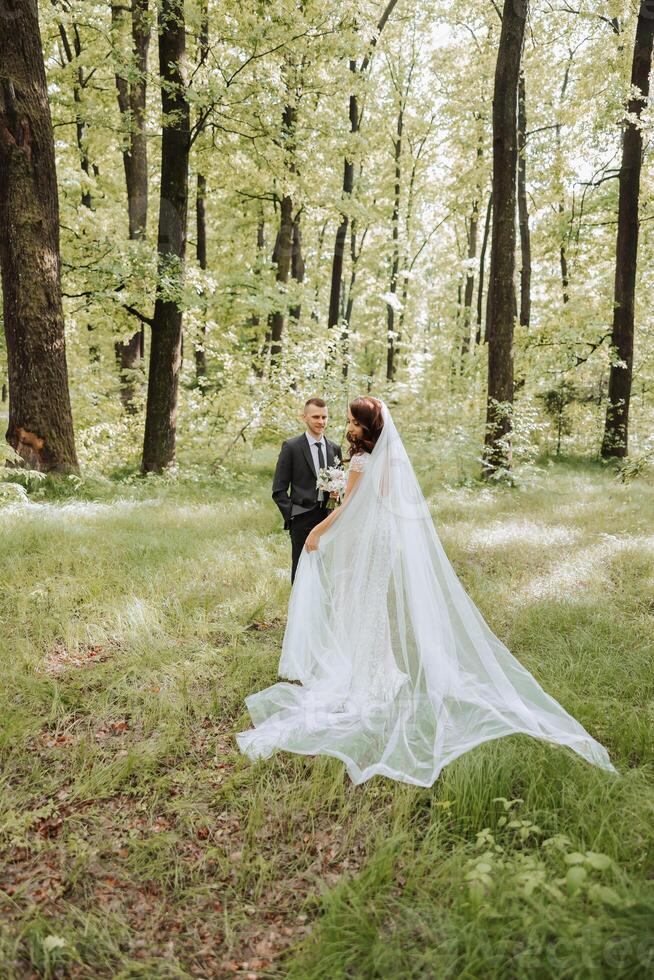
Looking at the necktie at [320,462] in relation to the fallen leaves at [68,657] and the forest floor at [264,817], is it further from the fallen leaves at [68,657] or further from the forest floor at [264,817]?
the fallen leaves at [68,657]

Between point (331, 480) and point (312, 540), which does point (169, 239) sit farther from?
point (312, 540)

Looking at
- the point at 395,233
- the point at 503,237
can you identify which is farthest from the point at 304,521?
the point at 395,233

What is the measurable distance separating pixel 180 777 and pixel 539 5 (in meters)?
21.7

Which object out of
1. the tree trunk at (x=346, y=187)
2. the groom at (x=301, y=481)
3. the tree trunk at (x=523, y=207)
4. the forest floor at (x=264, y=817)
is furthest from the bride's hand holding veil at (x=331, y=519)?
the tree trunk at (x=523, y=207)

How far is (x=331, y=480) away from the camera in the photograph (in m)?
5.42

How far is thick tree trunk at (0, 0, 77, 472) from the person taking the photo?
7.90m

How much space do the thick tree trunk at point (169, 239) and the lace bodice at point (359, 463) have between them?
7.34 meters

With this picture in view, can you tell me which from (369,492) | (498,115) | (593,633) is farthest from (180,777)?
(498,115)

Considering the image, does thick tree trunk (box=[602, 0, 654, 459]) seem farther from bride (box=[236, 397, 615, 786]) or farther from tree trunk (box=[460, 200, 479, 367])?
bride (box=[236, 397, 615, 786])

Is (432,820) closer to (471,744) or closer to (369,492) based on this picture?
(471,744)

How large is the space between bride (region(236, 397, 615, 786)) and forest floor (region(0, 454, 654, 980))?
0.18 m

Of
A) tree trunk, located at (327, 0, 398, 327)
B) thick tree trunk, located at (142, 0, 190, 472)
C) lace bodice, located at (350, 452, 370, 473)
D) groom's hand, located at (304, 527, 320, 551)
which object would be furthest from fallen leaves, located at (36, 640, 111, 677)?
tree trunk, located at (327, 0, 398, 327)

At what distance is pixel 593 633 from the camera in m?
5.32

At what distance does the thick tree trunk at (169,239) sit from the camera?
10.1 meters
